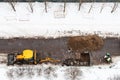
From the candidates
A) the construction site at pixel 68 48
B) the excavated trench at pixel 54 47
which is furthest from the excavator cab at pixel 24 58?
the excavated trench at pixel 54 47

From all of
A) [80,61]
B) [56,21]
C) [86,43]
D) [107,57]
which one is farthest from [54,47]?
[107,57]

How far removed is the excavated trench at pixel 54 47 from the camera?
86.2 ft

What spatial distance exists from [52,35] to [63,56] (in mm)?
2113

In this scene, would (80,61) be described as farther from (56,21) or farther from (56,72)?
→ (56,21)

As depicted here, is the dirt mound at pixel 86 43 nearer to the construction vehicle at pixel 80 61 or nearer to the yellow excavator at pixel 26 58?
the construction vehicle at pixel 80 61

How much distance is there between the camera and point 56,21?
1072 inches

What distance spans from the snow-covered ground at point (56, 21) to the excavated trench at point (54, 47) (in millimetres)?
478

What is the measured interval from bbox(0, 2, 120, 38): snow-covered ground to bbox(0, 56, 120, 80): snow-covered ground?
10.7 ft

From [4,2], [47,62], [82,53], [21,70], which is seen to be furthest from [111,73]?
Answer: [4,2]

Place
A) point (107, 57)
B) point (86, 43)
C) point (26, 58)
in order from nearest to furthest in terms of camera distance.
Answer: point (26, 58)
point (107, 57)
point (86, 43)

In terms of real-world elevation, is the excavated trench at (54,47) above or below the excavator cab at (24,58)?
above

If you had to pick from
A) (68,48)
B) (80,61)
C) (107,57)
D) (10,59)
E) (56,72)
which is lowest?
(56,72)

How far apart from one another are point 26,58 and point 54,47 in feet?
9.55

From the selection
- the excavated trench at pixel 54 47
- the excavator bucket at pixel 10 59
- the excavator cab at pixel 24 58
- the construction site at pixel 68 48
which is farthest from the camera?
the excavated trench at pixel 54 47
